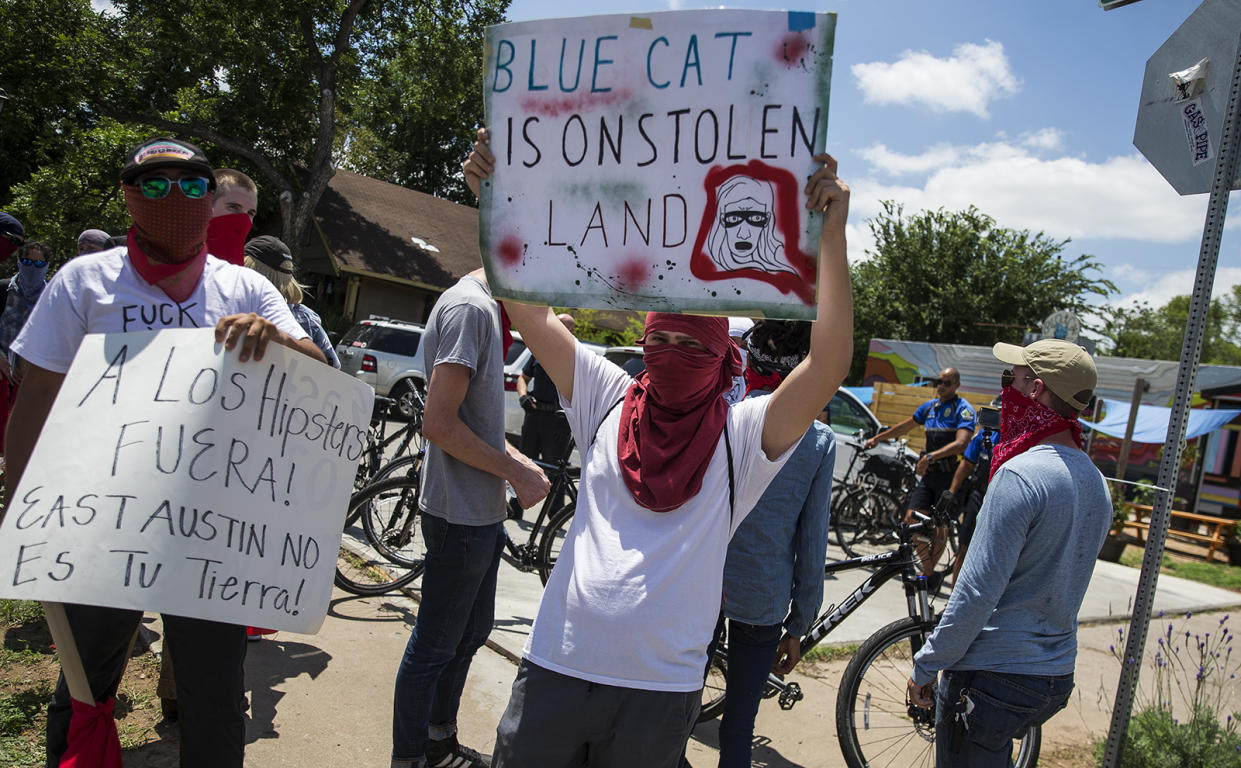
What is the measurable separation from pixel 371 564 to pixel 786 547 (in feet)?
11.3

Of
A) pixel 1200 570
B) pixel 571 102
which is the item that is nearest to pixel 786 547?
pixel 571 102

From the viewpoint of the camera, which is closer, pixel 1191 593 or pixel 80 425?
pixel 80 425

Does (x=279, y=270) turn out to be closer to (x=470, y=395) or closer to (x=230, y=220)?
(x=230, y=220)

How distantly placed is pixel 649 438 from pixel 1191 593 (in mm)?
11432

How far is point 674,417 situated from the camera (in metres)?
1.94

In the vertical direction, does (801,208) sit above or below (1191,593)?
above

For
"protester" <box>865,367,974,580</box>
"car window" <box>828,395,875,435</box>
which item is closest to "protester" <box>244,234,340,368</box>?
"protester" <box>865,367,974,580</box>

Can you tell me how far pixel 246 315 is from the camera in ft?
6.71

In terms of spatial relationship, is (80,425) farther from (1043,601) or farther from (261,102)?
(261,102)

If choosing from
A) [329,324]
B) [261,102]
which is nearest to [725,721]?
[329,324]

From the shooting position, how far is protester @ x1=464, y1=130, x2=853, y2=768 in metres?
1.77

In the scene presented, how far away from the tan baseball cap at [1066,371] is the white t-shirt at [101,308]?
2420mm

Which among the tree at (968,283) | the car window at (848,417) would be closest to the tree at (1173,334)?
the tree at (968,283)

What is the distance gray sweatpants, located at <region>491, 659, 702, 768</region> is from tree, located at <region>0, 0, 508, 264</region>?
813 inches
